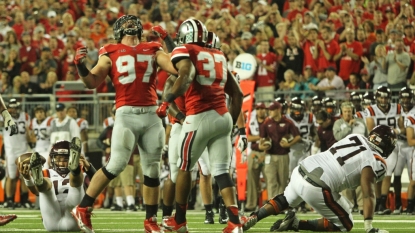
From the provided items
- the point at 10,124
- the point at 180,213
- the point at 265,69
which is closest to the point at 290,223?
the point at 180,213

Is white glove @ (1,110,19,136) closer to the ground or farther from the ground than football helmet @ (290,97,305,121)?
closer to the ground

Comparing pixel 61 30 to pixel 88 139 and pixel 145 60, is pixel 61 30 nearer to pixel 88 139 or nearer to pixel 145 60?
pixel 88 139

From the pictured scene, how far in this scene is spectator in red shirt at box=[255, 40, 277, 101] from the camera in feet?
51.2

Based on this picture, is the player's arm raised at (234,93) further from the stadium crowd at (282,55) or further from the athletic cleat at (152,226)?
the stadium crowd at (282,55)

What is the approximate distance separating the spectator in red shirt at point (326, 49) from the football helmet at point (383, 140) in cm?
713

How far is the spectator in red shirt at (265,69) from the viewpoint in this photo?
51.2 feet

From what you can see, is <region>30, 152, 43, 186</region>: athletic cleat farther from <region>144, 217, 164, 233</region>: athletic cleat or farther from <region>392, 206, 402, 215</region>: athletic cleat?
<region>392, 206, 402, 215</region>: athletic cleat

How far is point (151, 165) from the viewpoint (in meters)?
7.90

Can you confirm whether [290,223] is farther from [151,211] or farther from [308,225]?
[151,211]

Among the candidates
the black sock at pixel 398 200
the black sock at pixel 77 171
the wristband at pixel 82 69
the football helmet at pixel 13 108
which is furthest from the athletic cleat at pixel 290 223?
the football helmet at pixel 13 108

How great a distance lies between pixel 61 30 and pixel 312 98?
6.72m

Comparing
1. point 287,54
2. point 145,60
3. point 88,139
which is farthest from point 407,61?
point 145,60

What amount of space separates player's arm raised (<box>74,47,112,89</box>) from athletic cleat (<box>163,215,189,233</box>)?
4.49ft

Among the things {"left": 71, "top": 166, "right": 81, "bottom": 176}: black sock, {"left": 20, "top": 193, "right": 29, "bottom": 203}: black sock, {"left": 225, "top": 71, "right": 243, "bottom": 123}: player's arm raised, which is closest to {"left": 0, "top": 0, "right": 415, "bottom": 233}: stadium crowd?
{"left": 20, "top": 193, "right": 29, "bottom": 203}: black sock
